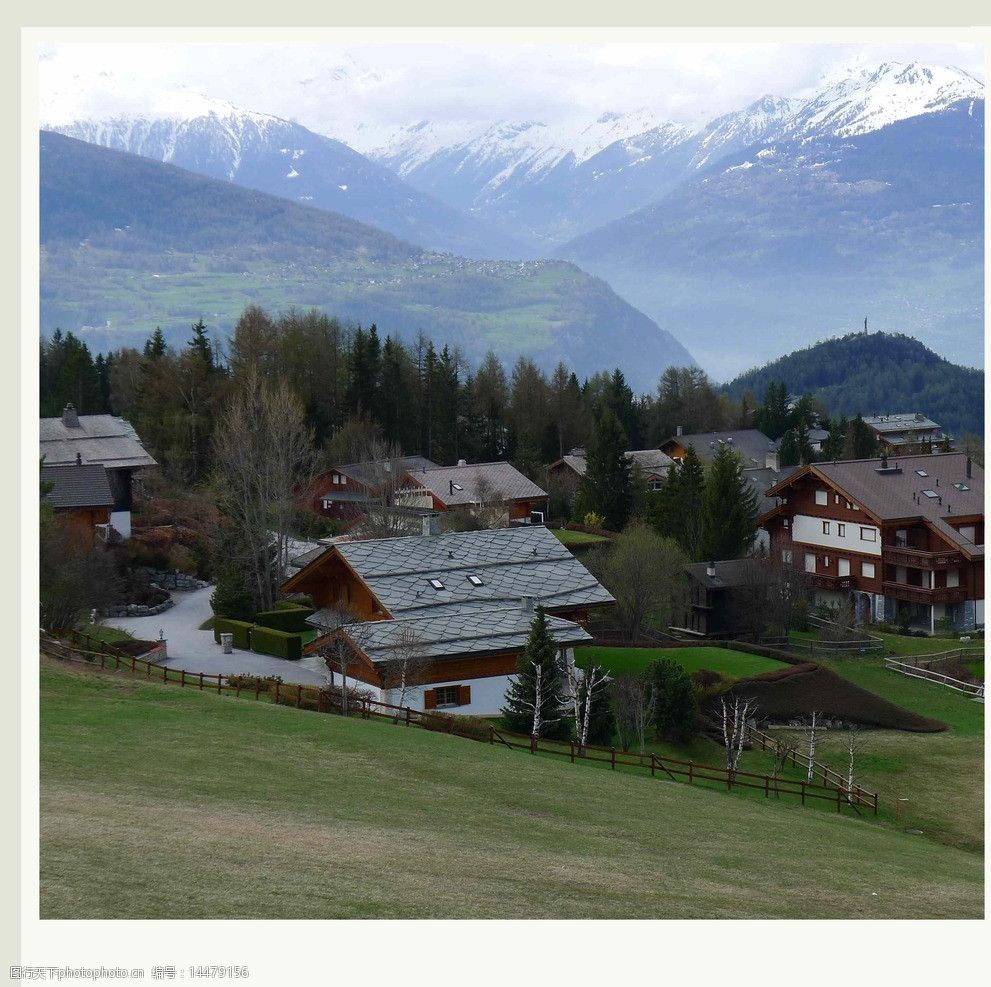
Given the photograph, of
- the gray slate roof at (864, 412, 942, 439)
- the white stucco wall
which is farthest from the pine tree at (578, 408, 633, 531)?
the gray slate roof at (864, 412, 942, 439)

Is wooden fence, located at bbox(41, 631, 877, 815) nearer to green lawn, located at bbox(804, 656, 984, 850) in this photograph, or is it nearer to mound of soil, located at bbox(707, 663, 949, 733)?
green lawn, located at bbox(804, 656, 984, 850)

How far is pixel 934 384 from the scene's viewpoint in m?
198

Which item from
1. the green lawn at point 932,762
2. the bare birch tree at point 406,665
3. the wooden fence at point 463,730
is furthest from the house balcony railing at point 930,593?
the bare birch tree at point 406,665

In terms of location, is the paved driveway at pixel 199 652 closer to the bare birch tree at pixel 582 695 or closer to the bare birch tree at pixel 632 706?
the bare birch tree at pixel 582 695

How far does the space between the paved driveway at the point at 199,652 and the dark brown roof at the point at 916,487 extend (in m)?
29.6

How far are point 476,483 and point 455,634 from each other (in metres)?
41.7

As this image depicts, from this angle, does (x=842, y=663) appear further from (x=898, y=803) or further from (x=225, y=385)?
(x=225, y=385)

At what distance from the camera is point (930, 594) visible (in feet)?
204

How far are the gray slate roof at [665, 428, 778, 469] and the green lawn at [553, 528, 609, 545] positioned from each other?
25197mm

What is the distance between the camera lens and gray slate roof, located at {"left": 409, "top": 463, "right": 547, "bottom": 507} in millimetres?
80125

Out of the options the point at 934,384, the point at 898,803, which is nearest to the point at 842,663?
the point at 898,803

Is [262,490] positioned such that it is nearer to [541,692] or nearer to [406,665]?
[406,665]

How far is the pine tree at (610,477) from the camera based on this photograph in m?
79.5

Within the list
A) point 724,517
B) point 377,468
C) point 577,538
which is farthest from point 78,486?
point 724,517
